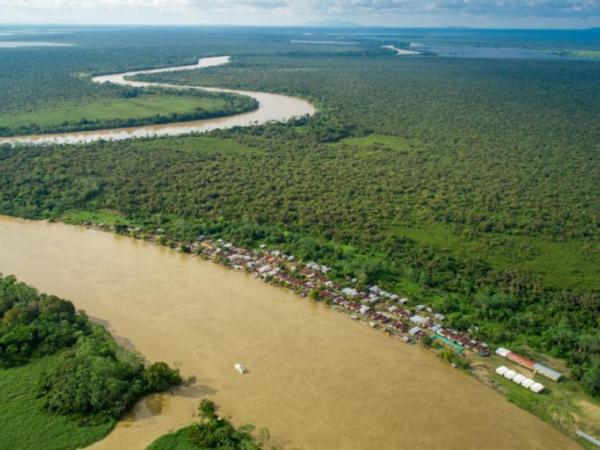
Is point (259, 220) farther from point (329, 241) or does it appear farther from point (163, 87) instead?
point (163, 87)

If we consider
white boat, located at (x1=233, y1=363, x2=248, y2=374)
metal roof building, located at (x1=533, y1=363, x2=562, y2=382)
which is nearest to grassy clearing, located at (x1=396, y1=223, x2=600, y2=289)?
metal roof building, located at (x1=533, y1=363, x2=562, y2=382)

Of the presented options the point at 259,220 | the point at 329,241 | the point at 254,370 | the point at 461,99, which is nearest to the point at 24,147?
the point at 259,220

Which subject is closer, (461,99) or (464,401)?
(464,401)

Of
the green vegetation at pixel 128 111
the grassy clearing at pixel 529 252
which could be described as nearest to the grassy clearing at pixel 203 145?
the green vegetation at pixel 128 111

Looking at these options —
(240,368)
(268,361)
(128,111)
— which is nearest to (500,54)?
(128,111)

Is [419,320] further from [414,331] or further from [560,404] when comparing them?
[560,404]

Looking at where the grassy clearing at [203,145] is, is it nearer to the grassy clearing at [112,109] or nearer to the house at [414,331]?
the grassy clearing at [112,109]
